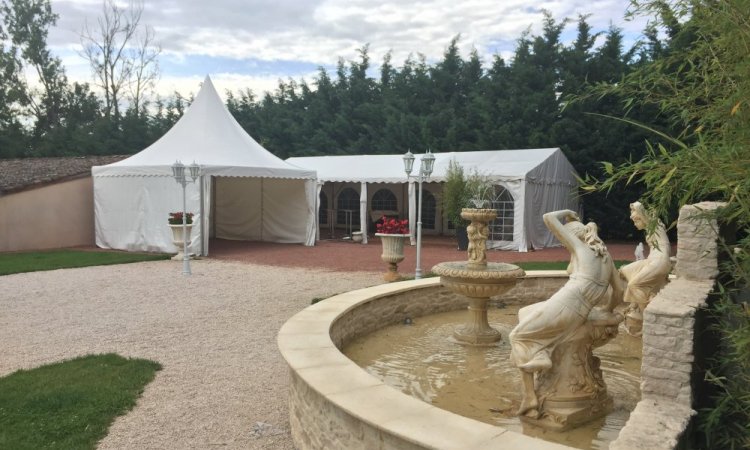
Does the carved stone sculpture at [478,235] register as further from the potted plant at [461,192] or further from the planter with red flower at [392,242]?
the potted plant at [461,192]

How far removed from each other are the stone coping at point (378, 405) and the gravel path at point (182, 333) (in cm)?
64

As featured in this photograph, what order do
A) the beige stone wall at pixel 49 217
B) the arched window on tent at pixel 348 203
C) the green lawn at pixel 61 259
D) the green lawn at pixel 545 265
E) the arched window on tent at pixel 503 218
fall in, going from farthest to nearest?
the arched window on tent at pixel 348 203 < the arched window on tent at pixel 503 218 < the beige stone wall at pixel 49 217 < the green lawn at pixel 61 259 < the green lawn at pixel 545 265

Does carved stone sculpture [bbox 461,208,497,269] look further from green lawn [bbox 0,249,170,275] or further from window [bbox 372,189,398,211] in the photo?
window [bbox 372,189,398,211]

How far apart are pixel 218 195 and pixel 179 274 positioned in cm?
895

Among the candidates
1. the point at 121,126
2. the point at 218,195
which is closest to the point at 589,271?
the point at 218,195

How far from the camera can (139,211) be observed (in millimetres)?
15195

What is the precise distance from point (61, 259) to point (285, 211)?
662 centimetres

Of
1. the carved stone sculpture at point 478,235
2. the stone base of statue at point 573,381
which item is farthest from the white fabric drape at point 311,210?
the stone base of statue at point 573,381

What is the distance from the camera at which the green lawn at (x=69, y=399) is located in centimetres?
370

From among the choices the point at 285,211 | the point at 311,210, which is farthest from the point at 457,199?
the point at 285,211

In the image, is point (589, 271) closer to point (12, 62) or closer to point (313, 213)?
point (313, 213)

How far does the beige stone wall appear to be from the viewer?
51.9 feet

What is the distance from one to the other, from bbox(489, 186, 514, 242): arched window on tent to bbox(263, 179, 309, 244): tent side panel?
5826 millimetres

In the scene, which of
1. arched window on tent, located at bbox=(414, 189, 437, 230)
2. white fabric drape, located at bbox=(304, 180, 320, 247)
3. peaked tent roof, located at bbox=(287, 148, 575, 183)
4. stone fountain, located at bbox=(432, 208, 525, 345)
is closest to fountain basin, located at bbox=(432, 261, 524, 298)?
stone fountain, located at bbox=(432, 208, 525, 345)
